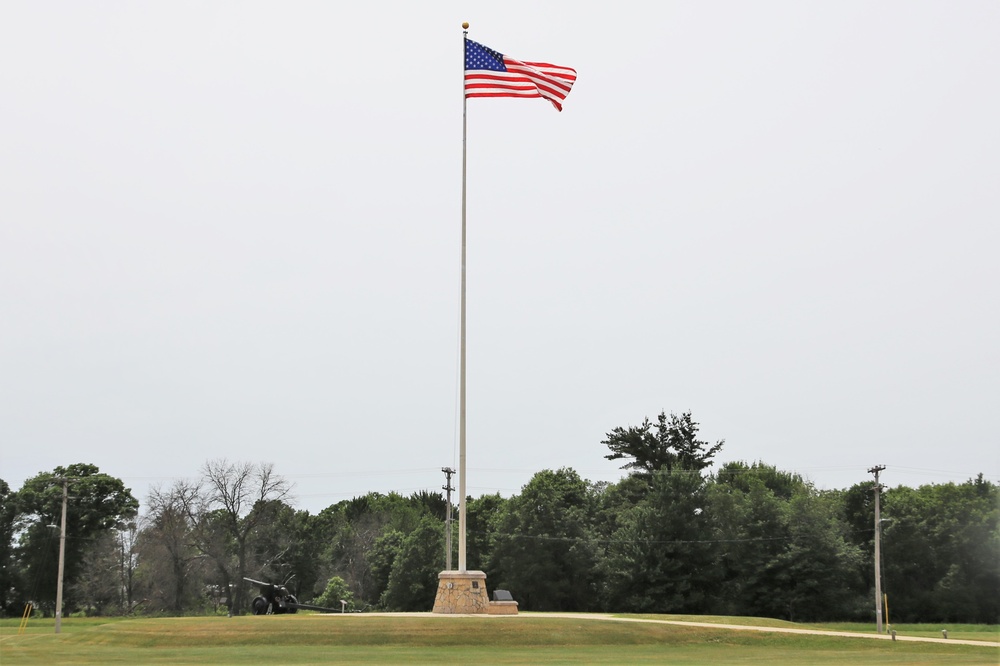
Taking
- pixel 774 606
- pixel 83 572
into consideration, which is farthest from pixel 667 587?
pixel 83 572

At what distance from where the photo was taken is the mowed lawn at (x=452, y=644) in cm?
2767

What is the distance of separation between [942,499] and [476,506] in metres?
35.7

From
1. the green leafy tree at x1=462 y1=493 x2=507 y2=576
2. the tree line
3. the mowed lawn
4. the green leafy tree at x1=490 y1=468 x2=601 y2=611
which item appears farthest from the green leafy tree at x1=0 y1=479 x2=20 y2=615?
the mowed lawn

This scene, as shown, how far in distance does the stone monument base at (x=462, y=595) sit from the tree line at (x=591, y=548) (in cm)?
2940

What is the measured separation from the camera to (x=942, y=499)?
234 ft

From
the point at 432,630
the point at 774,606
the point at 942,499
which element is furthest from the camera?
the point at 942,499

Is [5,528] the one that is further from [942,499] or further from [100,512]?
[942,499]

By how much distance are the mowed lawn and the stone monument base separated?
1033mm

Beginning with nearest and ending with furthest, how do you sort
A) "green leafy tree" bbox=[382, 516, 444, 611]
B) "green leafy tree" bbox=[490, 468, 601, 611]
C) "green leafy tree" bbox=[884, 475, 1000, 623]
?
"green leafy tree" bbox=[884, 475, 1000, 623] < "green leafy tree" bbox=[490, 468, 601, 611] < "green leafy tree" bbox=[382, 516, 444, 611]

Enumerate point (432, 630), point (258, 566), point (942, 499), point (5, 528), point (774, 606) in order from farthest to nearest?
point (5, 528) → point (258, 566) → point (942, 499) → point (774, 606) → point (432, 630)

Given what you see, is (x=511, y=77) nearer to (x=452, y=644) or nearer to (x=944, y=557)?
(x=452, y=644)

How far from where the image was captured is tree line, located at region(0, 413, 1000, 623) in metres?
65.0

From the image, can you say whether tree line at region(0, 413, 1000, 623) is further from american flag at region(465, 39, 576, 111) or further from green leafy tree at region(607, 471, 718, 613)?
american flag at region(465, 39, 576, 111)

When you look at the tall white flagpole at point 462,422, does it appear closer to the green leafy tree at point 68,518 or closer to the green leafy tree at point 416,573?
the green leafy tree at point 416,573
